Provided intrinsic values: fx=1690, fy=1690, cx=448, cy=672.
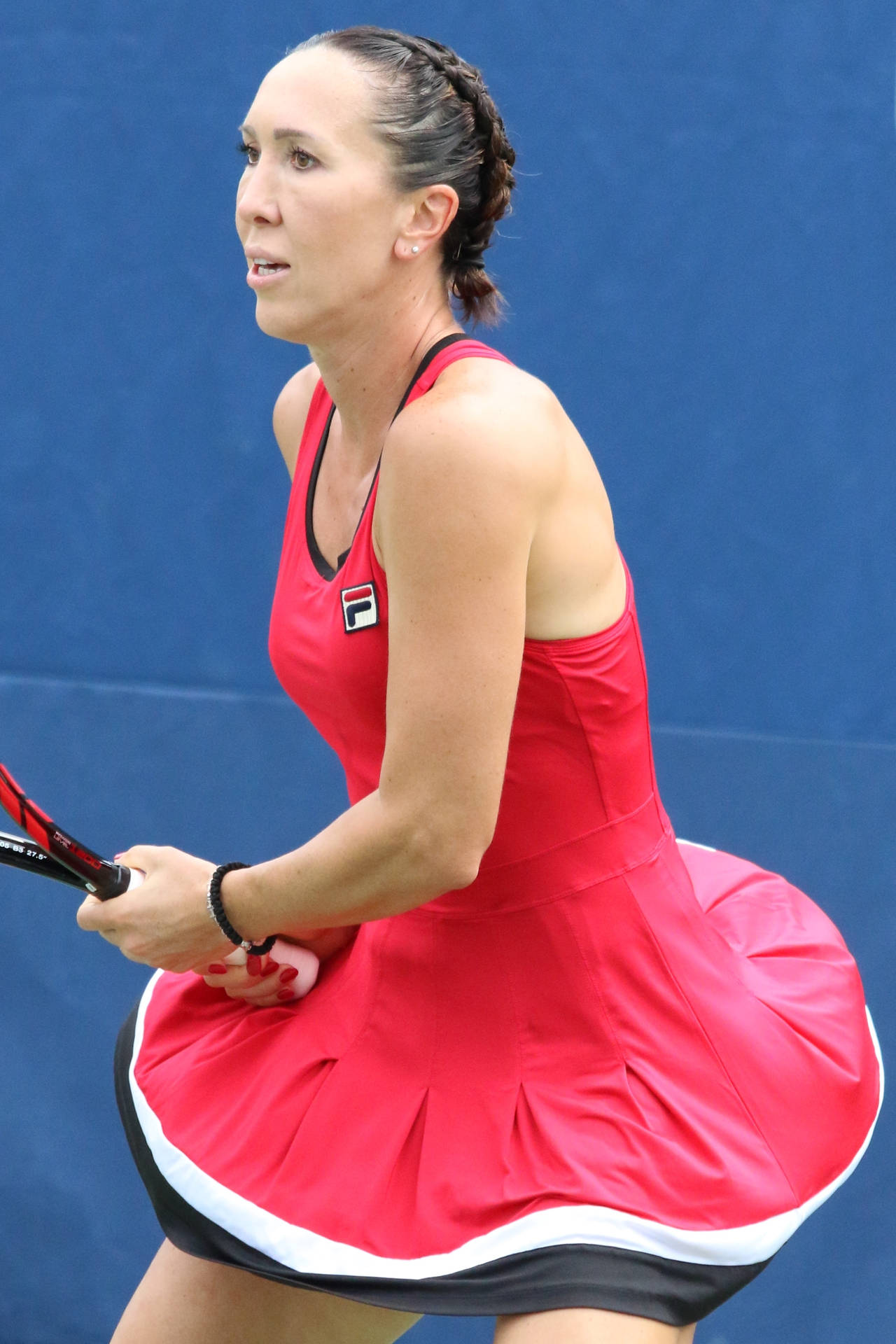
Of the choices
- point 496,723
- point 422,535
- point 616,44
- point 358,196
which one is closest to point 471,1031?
point 496,723

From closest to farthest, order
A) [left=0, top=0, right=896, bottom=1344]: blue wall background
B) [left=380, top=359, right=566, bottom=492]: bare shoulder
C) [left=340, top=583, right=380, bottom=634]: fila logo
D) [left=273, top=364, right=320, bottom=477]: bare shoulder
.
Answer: [left=380, top=359, right=566, bottom=492]: bare shoulder → [left=340, top=583, right=380, bottom=634]: fila logo → [left=273, top=364, right=320, bottom=477]: bare shoulder → [left=0, top=0, right=896, bottom=1344]: blue wall background

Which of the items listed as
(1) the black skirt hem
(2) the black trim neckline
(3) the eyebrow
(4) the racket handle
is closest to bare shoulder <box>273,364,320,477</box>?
(2) the black trim neckline

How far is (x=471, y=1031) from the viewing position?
3.99 ft

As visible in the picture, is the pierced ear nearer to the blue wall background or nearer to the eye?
the eye

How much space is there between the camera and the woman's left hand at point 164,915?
46.5 inches

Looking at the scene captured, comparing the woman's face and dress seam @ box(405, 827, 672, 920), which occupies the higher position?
the woman's face

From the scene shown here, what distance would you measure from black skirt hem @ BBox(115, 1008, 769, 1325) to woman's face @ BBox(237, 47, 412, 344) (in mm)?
643

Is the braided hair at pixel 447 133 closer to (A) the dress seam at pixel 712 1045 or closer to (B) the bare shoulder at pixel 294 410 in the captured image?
(B) the bare shoulder at pixel 294 410

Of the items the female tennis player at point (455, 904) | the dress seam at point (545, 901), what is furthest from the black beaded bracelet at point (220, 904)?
the dress seam at point (545, 901)

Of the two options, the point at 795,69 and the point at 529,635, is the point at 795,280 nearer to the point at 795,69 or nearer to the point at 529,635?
the point at 795,69

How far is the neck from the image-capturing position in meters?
1.19

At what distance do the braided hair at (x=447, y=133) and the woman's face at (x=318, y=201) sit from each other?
2cm

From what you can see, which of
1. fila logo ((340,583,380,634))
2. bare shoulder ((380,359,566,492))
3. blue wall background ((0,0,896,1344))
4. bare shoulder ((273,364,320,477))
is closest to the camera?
bare shoulder ((380,359,566,492))

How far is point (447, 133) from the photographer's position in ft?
3.89
